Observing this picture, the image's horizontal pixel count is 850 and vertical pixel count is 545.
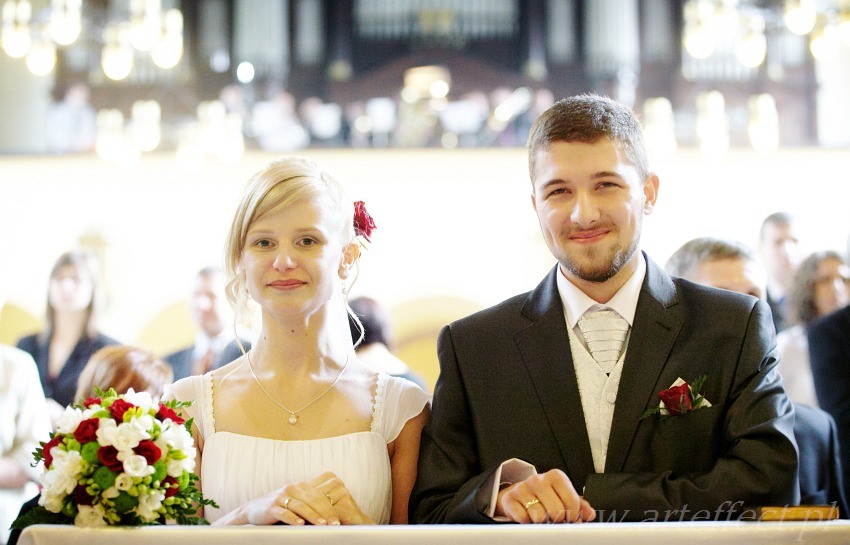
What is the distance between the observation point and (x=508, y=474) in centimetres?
212

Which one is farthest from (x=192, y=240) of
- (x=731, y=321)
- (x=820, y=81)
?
(x=731, y=321)

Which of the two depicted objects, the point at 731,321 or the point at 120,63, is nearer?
the point at 731,321

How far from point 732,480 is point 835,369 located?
2055 mm

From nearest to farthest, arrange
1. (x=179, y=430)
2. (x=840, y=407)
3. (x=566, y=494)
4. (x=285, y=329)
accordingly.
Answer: (x=566, y=494), (x=179, y=430), (x=285, y=329), (x=840, y=407)

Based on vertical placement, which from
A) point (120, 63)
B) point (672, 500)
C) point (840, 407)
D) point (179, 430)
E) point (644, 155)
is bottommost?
point (840, 407)

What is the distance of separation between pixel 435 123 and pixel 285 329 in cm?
824

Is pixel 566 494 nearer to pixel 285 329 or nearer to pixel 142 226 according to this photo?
pixel 285 329

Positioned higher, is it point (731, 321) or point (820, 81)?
point (820, 81)

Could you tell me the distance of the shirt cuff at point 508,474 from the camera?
6.71 ft

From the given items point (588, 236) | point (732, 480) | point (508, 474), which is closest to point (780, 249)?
point (588, 236)

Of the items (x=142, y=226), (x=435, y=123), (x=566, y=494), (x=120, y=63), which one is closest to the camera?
(x=566, y=494)

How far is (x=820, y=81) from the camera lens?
11047 millimetres

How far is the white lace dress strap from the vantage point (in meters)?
2.60

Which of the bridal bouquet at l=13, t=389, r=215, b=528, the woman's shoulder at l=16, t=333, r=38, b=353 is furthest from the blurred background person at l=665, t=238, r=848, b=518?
the woman's shoulder at l=16, t=333, r=38, b=353
